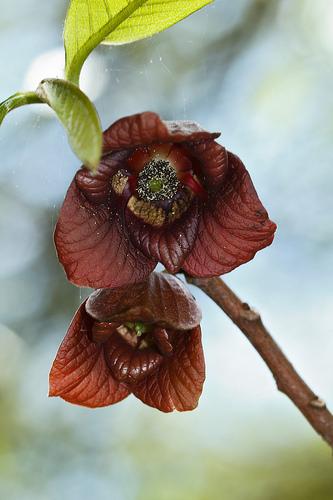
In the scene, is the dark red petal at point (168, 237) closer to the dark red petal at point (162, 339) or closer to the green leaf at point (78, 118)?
the dark red petal at point (162, 339)

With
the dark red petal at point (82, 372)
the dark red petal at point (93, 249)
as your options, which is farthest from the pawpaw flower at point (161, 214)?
the dark red petal at point (82, 372)

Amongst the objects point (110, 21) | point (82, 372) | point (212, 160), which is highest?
point (110, 21)

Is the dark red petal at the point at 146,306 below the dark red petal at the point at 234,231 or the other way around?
below

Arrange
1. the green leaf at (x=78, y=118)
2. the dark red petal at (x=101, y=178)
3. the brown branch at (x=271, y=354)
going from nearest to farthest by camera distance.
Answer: the green leaf at (x=78, y=118)
the dark red petal at (x=101, y=178)
the brown branch at (x=271, y=354)

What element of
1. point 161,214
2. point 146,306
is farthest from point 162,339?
point 161,214

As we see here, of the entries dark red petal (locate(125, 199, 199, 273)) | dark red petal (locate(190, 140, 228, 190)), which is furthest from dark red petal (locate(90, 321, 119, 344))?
dark red petal (locate(190, 140, 228, 190))

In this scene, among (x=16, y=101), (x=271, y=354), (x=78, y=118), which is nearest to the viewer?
(x=78, y=118)

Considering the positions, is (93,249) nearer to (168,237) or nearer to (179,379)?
(168,237)
